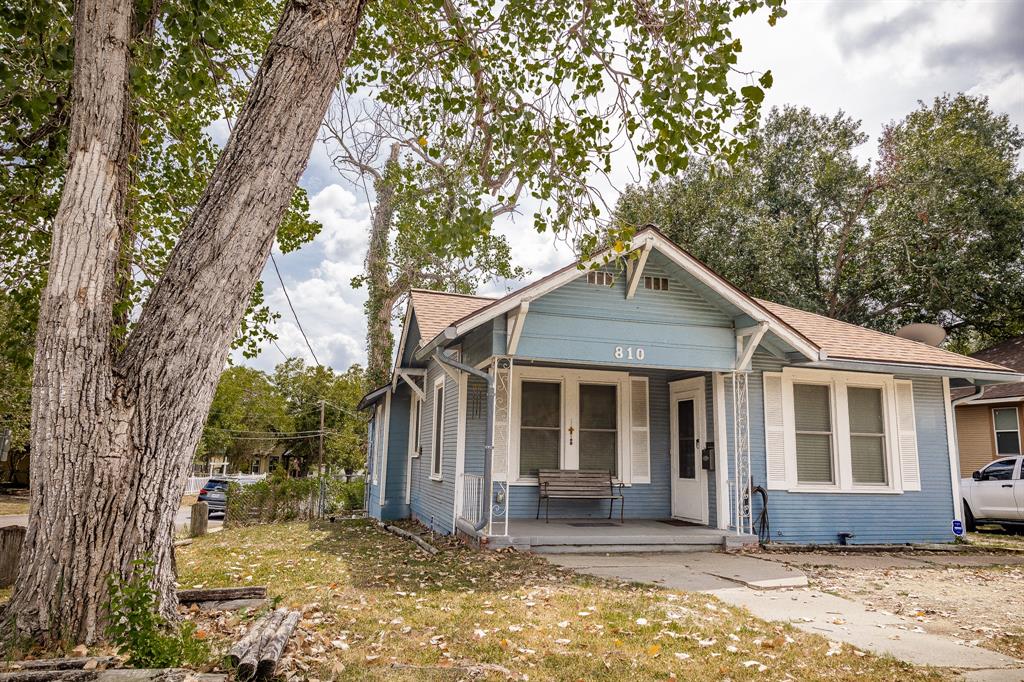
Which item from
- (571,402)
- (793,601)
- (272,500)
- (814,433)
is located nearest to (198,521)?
(272,500)

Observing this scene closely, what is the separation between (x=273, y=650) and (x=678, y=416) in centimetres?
900

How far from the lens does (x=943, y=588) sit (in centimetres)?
735

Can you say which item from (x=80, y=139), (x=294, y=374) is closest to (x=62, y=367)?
(x=80, y=139)

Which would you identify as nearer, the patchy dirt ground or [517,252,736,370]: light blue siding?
the patchy dirt ground

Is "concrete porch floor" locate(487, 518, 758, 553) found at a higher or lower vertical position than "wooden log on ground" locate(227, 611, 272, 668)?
lower

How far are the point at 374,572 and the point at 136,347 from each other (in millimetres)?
4658

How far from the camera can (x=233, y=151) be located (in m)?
4.39

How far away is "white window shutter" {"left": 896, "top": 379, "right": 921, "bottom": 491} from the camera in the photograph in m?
11.1

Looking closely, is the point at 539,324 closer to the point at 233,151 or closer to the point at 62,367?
the point at 233,151

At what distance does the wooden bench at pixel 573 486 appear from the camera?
10711 millimetres

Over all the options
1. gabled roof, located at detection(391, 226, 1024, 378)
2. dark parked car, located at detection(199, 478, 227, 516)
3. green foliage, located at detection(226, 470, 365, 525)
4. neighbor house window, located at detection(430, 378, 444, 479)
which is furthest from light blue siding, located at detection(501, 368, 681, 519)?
dark parked car, located at detection(199, 478, 227, 516)

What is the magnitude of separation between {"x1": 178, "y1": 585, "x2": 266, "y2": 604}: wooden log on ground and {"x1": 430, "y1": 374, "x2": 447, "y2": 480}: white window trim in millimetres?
6123

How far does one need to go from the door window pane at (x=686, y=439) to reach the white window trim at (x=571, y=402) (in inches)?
36.9

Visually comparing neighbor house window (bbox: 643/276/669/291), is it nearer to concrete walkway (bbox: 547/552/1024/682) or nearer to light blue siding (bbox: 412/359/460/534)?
light blue siding (bbox: 412/359/460/534)
